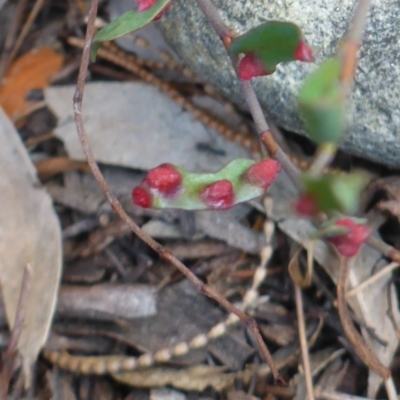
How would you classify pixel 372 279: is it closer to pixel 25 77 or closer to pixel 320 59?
pixel 320 59

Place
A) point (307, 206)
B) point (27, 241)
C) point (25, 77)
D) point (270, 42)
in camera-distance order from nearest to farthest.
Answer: point (307, 206) → point (270, 42) → point (27, 241) → point (25, 77)

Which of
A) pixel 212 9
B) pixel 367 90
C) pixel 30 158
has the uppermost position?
pixel 212 9

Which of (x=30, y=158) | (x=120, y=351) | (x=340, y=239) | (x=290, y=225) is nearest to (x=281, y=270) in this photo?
(x=290, y=225)

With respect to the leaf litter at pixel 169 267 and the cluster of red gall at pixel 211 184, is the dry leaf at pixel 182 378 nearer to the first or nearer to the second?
the leaf litter at pixel 169 267

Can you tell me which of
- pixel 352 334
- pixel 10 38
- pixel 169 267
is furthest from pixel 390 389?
pixel 10 38

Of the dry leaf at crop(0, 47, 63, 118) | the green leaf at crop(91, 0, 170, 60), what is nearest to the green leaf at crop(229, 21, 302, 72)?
the green leaf at crop(91, 0, 170, 60)

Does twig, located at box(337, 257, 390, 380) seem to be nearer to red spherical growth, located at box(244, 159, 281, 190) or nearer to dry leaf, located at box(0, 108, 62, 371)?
red spherical growth, located at box(244, 159, 281, 190)

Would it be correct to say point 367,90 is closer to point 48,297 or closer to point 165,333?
point 165,333
